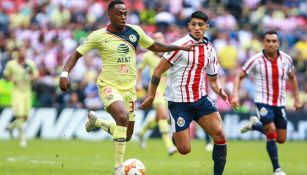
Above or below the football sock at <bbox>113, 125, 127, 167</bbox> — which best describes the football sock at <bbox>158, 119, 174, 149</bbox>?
below

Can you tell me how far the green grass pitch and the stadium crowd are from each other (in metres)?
2.85

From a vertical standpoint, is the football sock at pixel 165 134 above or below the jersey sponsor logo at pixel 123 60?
below

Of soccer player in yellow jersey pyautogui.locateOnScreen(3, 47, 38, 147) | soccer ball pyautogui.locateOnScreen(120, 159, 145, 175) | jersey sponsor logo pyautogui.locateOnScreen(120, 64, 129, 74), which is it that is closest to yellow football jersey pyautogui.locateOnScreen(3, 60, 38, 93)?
soccer player in yellow jersey pyautogui.locateOnScreen(3, 47, 38, 147)

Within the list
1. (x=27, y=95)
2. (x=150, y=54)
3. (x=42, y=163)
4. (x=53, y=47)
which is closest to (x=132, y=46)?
(x=42, y=163)

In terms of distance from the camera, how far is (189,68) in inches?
575

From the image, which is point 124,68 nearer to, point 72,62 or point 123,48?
point 123,48

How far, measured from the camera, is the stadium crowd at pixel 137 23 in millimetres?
30203

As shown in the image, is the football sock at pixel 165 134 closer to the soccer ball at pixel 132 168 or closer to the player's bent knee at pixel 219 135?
the player's bent knee at pixel 219 135

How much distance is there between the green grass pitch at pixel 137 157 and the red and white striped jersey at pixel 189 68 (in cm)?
215

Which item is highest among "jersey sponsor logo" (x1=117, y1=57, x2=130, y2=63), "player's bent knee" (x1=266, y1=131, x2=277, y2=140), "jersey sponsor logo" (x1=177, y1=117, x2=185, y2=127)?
"jersey sponsor logo" (x1=117, y1=57, x2=130, y2=63)

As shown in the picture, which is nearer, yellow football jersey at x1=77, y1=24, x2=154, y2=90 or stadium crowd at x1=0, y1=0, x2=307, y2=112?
yellow football jersey at x1=77, y1=24, x2=154, y2=90

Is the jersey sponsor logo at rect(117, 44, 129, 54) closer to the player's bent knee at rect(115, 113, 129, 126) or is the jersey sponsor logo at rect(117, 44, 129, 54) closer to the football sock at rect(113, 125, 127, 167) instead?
the player's bent knee at rect(115, 113, 129, 126)

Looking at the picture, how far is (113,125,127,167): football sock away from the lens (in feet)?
45.3

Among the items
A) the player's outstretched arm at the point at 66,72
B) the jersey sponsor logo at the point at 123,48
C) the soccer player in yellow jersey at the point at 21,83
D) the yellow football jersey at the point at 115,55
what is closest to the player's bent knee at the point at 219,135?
the yellow football jersey at the point at 115,55
